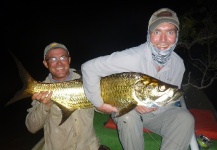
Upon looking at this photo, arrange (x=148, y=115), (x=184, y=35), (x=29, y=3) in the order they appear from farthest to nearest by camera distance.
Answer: (x=29, y=3), (x=184, y=35), (x=148, y=115)

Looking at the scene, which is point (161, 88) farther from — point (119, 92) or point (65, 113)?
point (65, 113)

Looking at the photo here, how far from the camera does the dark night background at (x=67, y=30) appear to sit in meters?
16.7

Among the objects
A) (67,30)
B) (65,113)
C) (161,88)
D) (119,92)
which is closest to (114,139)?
(65,113)

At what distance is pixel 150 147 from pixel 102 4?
57657 millimetres

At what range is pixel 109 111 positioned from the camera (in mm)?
3512

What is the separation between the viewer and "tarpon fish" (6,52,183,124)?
10.8ft

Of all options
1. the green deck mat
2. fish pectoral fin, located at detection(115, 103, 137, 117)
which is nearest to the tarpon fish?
fish pectoral fin, located at detection(115, 103, 137, 117)

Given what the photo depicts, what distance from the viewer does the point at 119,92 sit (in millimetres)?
3428

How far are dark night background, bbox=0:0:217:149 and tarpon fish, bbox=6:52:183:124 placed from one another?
7175 millimetres

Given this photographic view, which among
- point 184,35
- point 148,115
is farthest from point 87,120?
point 184,35

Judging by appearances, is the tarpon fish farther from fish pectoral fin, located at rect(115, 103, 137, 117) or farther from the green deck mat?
the green deck mat

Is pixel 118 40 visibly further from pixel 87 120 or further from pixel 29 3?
pixel 29 3

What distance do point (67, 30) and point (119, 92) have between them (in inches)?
1278

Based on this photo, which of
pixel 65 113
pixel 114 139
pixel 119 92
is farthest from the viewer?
pixel 114 139
